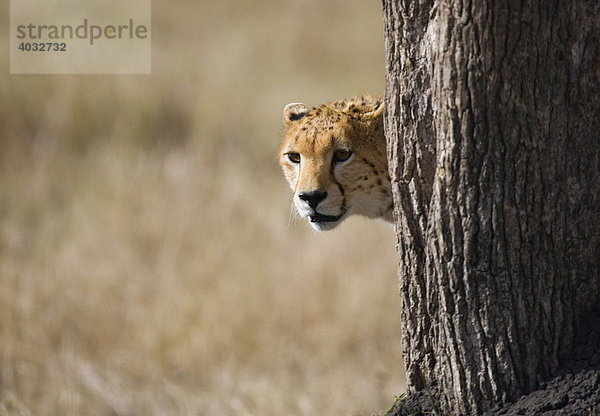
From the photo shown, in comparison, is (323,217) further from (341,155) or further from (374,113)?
(374,113)

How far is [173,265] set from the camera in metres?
7.97

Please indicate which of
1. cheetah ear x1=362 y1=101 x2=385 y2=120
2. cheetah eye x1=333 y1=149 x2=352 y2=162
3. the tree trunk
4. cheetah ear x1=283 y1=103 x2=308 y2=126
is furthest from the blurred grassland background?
the tree trunk

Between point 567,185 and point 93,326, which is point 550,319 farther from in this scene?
point 93,326

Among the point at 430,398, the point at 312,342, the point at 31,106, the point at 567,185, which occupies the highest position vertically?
the point at 31,106

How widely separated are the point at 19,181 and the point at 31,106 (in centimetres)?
113

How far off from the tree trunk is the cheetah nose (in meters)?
0.81

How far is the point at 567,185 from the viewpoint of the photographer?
2340 mm

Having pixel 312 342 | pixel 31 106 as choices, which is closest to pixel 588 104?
pixel 312 342

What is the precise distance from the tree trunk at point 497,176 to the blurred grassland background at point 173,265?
3447mm

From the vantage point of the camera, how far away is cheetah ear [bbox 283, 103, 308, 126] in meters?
3.70

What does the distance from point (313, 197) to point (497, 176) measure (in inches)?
45.1

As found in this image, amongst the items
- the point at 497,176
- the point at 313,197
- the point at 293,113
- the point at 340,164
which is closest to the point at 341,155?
the point at 340,164

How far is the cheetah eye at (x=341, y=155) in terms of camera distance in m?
3.39

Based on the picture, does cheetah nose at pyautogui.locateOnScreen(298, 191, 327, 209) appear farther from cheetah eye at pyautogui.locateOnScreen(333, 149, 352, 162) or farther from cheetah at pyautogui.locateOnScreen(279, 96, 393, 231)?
cheetah eye at pyautogui.locateOnScreen(333, 149, 352, 162)
